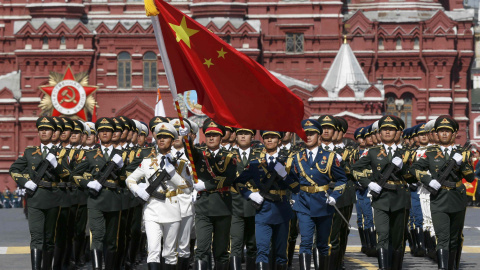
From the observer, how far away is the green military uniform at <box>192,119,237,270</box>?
44.4 feet

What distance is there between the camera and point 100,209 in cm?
1507

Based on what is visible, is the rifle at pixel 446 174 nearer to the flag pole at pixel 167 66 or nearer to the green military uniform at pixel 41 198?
the flag pole at pixel 167 66

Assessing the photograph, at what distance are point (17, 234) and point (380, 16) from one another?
39.0 metres

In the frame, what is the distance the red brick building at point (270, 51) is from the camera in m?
58.4

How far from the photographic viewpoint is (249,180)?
13938 millimetres

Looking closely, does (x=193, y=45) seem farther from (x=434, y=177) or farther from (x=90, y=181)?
(x=434, y=177)

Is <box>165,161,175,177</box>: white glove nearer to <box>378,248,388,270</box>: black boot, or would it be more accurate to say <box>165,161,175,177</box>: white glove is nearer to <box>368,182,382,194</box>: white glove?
<box>368,182,382,194</box>: white glove

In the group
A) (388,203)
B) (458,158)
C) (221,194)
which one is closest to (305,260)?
(221,194)

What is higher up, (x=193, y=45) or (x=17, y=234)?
(x=193, y=45)

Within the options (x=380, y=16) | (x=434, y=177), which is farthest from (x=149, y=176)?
(x=380, y=16)

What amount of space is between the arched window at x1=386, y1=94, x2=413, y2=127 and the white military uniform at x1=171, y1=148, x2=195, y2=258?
4633 cm

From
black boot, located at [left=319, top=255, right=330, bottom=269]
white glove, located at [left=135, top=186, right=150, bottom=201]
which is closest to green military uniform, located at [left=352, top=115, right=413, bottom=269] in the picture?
black boot, located at [left=319, top=255, right=330, bottom=269]

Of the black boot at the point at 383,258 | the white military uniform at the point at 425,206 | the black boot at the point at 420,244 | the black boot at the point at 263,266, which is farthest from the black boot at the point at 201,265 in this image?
the black boot at the point at 420,244

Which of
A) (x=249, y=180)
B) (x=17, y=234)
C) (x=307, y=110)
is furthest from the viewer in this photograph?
(x=307, y=110)
